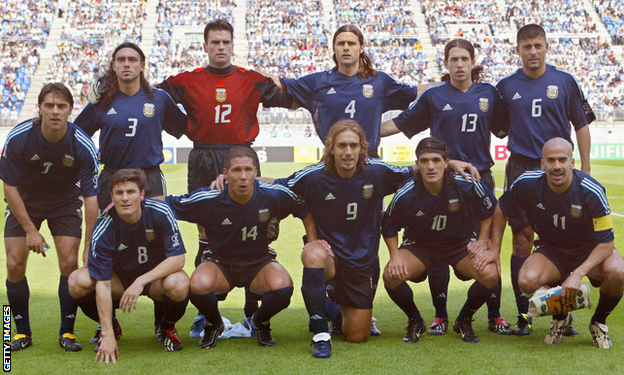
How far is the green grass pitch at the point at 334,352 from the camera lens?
13.2ft

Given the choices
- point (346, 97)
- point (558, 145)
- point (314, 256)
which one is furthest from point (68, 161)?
point (558, 145)

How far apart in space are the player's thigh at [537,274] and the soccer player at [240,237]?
5.12ft

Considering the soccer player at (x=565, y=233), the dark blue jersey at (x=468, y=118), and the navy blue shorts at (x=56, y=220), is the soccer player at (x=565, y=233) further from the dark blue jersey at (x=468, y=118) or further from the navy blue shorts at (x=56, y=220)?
the navy blue shorts at (x=56, y=220)

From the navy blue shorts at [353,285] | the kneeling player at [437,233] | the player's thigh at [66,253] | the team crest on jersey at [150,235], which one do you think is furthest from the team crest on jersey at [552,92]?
the player's thigh at [66,253]

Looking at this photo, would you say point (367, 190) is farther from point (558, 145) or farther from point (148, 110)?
point (148, 110)

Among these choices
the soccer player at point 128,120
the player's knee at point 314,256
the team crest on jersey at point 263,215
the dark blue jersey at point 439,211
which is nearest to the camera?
the player's knee at point 314,256

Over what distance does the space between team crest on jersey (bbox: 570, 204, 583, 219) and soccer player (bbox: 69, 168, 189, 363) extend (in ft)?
9.04

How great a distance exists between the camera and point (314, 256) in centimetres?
453

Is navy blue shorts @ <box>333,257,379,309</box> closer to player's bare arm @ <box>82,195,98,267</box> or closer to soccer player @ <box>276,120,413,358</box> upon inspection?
soccer player @ <box>276,120,413,358</box>

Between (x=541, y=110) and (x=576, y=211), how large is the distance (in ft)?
3.14

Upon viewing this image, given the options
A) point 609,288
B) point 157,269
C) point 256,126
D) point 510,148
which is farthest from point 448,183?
point 157,269

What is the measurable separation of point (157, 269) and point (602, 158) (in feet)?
79.3

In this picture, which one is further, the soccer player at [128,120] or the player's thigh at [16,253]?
the soccer player at [128,120]

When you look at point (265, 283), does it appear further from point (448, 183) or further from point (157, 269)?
point (448, 183)
